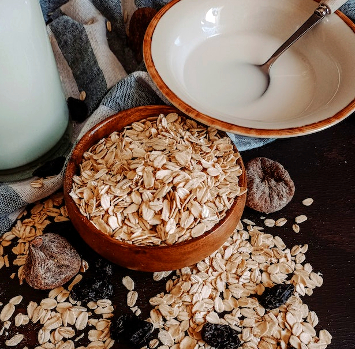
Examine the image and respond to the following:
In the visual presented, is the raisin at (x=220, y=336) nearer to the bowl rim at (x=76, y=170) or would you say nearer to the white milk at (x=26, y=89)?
the bowl rim at (x=76, y=170)

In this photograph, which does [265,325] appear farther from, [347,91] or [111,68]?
[111,68]

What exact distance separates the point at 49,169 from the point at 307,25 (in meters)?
0.50

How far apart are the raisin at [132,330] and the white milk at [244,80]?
0.32 m

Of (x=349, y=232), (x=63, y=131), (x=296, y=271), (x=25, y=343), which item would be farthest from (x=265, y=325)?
(x=63, y=131)

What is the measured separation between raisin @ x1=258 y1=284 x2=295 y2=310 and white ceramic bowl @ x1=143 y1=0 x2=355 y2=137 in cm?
22

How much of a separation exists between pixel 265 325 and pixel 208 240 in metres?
0.15

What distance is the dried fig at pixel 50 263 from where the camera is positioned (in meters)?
0.67

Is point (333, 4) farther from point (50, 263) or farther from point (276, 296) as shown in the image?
point (50, 263)

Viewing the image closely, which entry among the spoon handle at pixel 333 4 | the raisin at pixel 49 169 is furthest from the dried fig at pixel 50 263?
the spoon handle at pixel 333 4

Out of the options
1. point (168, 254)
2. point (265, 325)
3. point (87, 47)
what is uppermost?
point (87, 47)

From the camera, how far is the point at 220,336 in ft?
2.15

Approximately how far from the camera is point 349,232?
772mm

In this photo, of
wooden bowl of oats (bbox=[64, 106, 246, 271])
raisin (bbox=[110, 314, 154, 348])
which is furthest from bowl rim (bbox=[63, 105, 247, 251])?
raisin (bbox=[110, 314, 154, 348])

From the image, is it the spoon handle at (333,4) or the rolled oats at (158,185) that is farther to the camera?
the spoon handle at (333,4)
